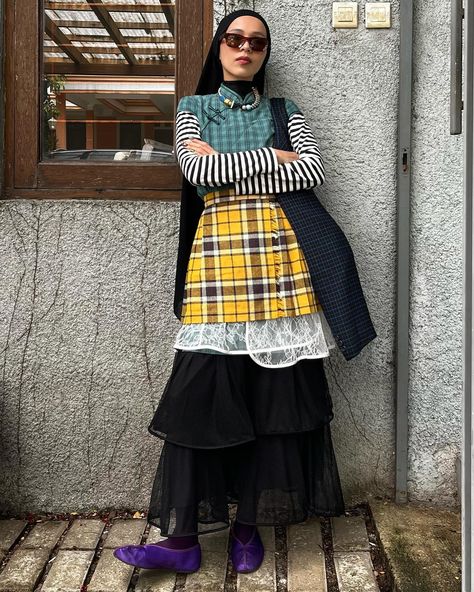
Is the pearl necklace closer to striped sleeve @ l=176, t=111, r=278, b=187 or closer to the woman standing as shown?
the woman standing

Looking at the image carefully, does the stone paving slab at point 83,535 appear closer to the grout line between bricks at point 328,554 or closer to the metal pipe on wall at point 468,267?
the grout line between bricks at point 328,554

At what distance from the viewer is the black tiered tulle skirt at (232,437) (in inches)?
119

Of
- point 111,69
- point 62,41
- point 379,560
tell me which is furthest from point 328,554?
point 62,41

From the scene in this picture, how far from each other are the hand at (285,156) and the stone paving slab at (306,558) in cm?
157

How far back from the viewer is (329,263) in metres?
3.17

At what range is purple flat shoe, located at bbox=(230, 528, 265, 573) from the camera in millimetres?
3127

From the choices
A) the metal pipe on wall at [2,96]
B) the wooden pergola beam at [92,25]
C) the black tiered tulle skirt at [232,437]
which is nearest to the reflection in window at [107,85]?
the wooden pergola beam at [92,25]

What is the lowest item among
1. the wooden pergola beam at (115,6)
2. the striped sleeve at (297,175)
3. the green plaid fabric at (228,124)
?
the striped sleeve at (297,175)

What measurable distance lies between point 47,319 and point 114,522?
3.17 feet

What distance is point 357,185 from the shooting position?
3.58 metres

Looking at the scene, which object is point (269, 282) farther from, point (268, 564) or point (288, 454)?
point (268, 564)

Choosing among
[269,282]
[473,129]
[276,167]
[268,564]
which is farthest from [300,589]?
[473,129]

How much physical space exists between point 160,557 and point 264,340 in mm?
921

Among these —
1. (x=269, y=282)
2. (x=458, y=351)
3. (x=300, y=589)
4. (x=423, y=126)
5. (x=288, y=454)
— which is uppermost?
(x=423, y=126)
